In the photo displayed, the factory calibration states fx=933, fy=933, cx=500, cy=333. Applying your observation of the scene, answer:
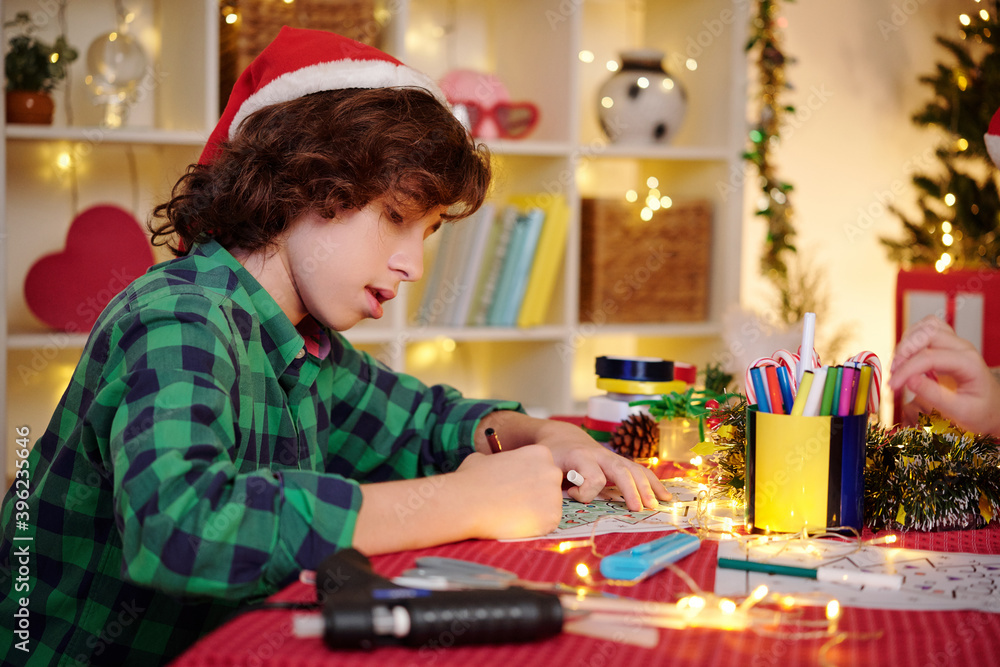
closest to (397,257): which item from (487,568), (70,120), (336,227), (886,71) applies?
(336,227)

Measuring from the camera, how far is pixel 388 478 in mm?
1190

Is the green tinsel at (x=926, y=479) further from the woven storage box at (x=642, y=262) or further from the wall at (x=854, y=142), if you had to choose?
the wall at (x=854, y=142)

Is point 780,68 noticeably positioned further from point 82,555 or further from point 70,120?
point 82,555

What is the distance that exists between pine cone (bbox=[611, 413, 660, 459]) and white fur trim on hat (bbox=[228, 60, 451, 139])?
1.53 feet

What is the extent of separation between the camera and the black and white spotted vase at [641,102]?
220cm

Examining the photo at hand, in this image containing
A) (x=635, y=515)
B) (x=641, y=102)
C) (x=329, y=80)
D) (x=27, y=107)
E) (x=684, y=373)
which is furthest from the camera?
Answer: (x=641, y=102)

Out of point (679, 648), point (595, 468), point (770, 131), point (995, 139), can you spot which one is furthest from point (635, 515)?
point (770, 131)

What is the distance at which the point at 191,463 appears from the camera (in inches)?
25.9

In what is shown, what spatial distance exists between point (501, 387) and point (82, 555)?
1.58 metres

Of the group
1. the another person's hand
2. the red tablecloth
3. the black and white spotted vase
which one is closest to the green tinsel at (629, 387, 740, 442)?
the another person's hand

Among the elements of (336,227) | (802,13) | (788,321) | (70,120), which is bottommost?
(788,321)

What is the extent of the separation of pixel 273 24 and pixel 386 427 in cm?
108

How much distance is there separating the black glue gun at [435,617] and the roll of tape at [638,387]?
0.63 m

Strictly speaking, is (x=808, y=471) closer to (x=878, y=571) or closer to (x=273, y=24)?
(x=878, y=571)
